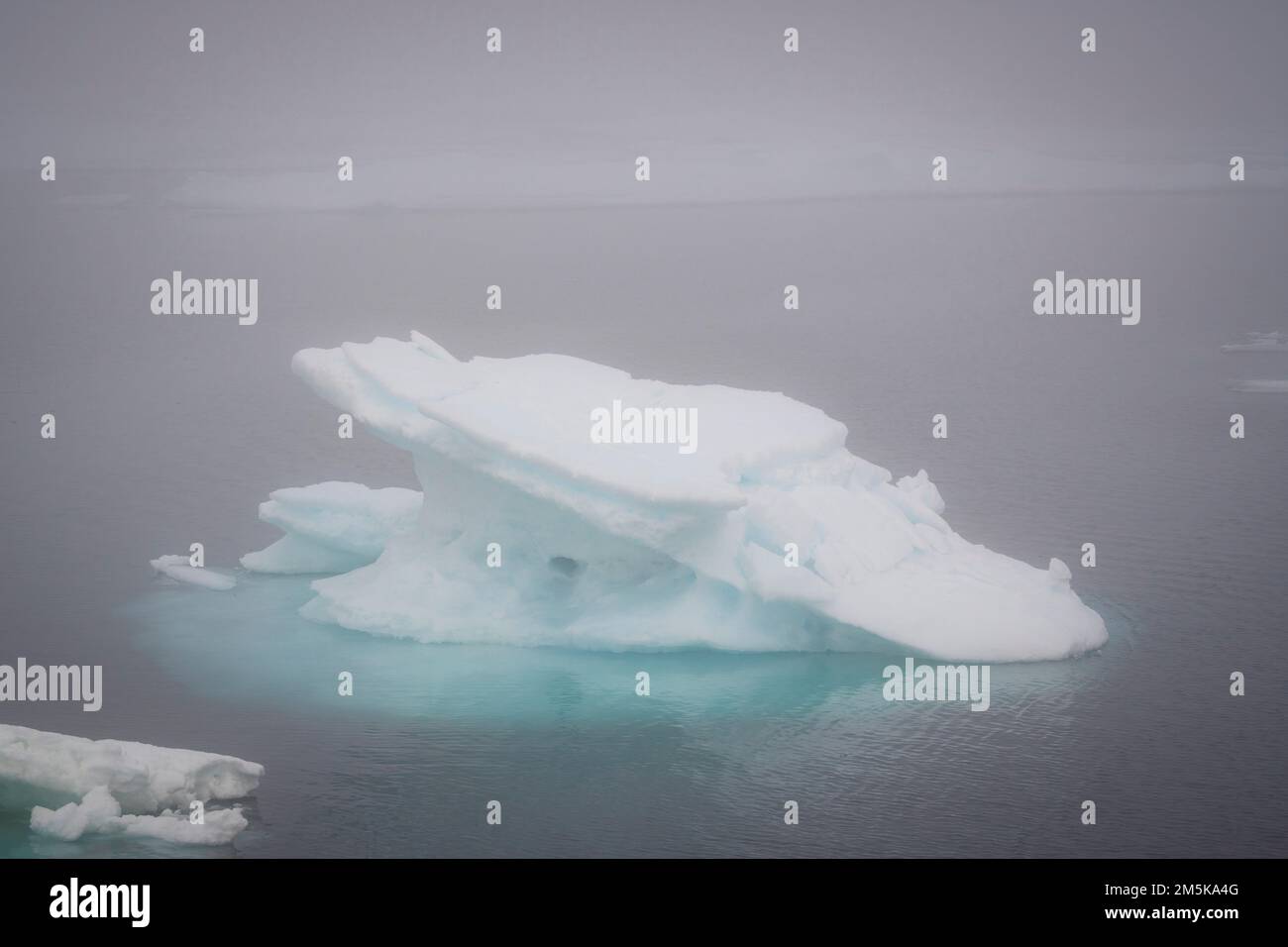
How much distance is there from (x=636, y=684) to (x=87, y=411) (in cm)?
934

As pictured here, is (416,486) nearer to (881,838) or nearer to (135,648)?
(135,648)

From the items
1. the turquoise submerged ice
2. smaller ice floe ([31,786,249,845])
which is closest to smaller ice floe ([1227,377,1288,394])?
the turquoise submerged ice

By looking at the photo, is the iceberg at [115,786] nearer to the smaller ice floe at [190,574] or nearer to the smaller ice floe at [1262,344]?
the smaller ice floe at [190,574]

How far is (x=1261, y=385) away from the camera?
19531mm

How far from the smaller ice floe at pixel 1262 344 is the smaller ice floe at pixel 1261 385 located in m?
1.10

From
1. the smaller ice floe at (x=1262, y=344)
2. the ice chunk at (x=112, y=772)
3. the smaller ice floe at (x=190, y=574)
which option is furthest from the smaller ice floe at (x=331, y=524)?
the smaller ice floe at (x=1262, y=344)

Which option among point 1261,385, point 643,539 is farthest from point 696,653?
point 1261,385

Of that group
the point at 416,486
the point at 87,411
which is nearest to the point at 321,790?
the point at 416,486

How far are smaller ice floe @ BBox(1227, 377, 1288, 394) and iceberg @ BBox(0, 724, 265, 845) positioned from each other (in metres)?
13.6

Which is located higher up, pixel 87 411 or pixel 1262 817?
pixel 87 411

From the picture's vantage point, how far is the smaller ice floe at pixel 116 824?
9219mm

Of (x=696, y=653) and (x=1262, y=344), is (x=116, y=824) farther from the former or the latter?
(x=1262, y=344)

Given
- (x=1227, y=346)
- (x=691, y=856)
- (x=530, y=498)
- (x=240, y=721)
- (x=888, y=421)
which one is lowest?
(x=691, y=856)

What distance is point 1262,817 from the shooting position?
31.7 feet
